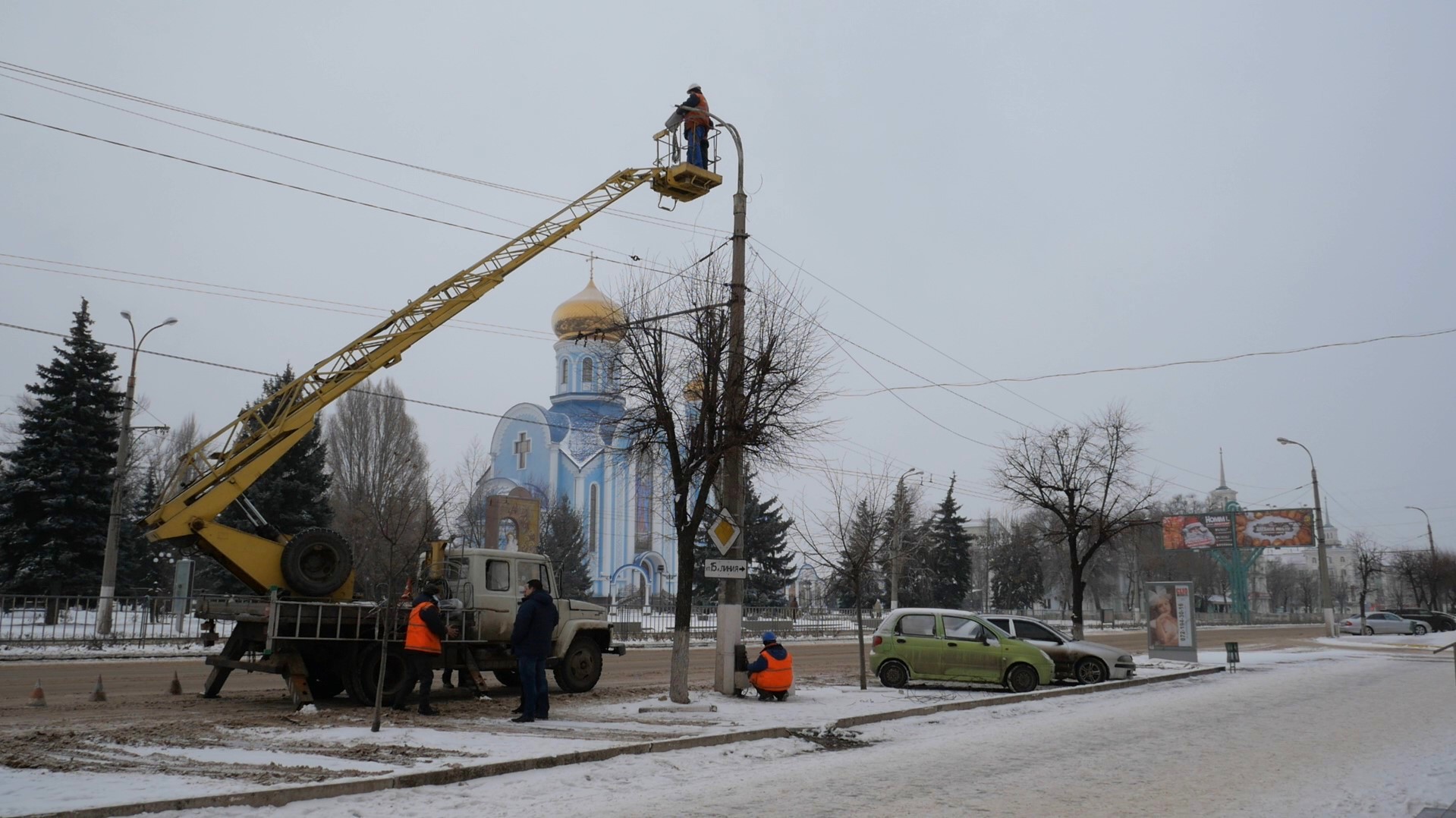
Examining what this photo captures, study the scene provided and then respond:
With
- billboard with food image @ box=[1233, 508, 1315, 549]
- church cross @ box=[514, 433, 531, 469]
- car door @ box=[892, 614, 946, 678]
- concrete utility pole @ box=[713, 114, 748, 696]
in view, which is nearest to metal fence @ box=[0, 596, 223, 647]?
concrete utility pole @ box=[713, 114, 748, 696]

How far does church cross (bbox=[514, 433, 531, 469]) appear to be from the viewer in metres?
75.5

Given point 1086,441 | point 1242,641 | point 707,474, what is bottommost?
point 1242,641

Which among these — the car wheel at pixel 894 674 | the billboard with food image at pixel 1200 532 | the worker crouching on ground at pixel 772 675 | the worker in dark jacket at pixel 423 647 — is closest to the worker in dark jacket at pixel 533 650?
the worker in dark jacket at pixel 423 647

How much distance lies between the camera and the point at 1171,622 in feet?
89.7

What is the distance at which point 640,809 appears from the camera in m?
7.75

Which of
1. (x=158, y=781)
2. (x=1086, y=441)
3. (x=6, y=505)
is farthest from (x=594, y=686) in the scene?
(x=6, y=505)

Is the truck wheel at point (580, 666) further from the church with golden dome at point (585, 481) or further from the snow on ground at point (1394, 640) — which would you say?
the church with golden dome at point (585, 481)

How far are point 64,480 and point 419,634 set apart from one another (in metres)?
33.0

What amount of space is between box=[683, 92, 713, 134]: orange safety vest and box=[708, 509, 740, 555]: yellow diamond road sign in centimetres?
732

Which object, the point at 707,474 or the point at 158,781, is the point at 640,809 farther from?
the point at 707,474

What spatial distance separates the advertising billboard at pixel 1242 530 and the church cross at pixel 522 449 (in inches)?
1749

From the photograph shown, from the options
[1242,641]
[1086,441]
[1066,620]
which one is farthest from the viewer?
[1066,620]

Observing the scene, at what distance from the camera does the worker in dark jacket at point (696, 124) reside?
1847 centimetres

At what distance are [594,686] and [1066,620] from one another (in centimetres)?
5458
